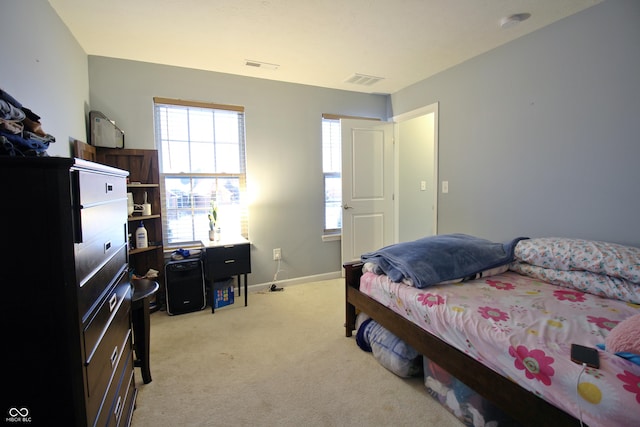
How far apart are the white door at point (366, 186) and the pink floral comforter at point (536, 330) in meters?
1.83

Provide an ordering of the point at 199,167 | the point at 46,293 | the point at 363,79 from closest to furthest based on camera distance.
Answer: the point at 46,293 → the point at 199,167 → the point at 363,79

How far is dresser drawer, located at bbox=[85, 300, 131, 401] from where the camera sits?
3.38 feet

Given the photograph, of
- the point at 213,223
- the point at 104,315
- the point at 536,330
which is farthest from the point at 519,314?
the point at 213,223

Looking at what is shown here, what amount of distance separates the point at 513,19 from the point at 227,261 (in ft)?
10.3

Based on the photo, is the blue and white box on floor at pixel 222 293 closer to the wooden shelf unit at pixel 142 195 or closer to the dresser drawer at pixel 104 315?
the wooden shelf unit at pixel 142 195

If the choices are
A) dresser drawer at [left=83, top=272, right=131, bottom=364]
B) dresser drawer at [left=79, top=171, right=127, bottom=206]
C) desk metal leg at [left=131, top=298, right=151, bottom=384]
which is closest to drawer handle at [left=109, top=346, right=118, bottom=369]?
dresser drawer at [left=83, top=272, right=131, bottom=364]

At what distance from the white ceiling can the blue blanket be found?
1666mm

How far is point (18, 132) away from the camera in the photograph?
115cm

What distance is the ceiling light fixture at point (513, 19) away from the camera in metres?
2.28

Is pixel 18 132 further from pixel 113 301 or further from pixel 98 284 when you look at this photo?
pixel 113 301

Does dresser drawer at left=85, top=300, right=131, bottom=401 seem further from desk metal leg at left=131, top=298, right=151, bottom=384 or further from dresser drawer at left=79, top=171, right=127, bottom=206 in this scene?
dresser drawer at left=79, top=171, right=127, bottom=206

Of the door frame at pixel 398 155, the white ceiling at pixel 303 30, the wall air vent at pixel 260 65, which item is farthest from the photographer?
the door frame at pixel 398 155

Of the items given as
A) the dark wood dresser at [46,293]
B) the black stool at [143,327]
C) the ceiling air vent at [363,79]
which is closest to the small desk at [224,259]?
the black stool at [143,327]

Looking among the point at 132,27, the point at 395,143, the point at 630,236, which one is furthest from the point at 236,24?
the point at 630,236
